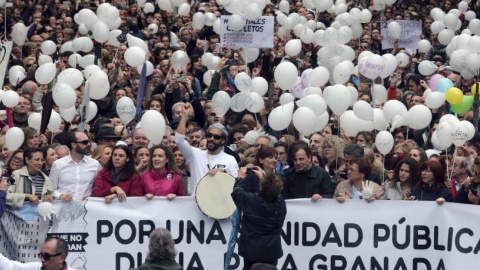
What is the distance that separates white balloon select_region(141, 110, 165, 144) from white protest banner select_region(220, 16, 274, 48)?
431 cm

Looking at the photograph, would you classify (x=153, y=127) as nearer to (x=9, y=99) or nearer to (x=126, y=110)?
(x=126, y=110)

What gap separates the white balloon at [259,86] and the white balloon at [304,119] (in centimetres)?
201

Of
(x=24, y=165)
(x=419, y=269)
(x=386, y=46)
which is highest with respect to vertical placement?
(x=386, y=46)

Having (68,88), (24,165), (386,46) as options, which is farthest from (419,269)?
(386,46)

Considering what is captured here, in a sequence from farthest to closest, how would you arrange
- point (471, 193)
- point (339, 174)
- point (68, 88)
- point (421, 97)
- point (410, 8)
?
point (410, 8) < point (421, 97) < point (68, 88) < point (339, 174) < point (471, 193)

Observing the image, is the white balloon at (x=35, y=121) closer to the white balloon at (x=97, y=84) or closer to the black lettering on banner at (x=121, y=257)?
the white balloon at (x=97, y=84)

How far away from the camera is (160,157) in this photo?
540 inches

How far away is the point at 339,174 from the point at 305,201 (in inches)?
55.7

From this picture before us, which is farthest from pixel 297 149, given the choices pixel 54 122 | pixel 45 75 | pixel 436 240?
pixel 45 75

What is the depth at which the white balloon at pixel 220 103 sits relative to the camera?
661 inches

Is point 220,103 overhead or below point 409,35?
below

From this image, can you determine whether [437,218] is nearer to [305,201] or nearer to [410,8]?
[305,201]

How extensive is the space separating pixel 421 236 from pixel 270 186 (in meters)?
1.99

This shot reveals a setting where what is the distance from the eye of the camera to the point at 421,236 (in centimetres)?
1347
